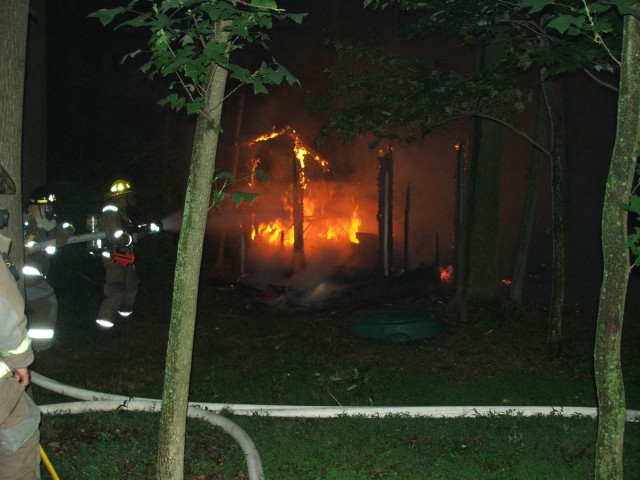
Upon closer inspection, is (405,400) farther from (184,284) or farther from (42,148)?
(42,148)

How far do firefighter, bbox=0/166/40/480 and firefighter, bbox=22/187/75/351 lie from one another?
152 inches

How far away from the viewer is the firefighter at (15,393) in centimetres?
339

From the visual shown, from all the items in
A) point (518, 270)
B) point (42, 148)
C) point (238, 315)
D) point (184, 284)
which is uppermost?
point (42, 148)

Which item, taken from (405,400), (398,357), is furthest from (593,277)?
(405,400)

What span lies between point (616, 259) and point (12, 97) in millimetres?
4512

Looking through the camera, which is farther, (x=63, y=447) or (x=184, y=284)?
(x=63, y=447)

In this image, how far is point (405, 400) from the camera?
6340mm

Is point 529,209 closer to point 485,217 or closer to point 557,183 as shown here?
point 485,217

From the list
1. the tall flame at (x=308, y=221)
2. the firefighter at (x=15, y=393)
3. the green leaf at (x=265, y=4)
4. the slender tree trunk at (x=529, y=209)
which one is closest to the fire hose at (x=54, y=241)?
the firefighter at (x=15, y=393)

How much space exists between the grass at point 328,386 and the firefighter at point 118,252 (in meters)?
0.44

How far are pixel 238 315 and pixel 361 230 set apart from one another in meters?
7.53

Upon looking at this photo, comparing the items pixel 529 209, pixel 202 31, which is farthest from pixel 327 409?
pixel 529 209

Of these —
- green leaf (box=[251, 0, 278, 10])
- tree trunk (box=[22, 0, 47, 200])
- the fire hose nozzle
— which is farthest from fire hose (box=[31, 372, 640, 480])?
tree trunk (box=[22, 0, 47, 200])

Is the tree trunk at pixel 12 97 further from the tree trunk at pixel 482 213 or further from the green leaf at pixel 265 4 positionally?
the tree trunk at pixel 482 213
